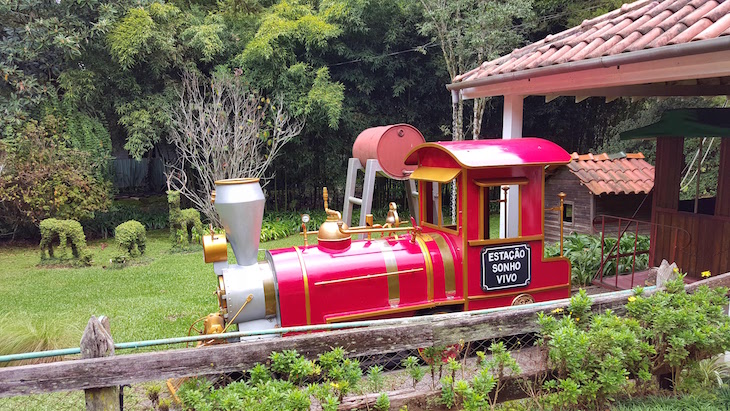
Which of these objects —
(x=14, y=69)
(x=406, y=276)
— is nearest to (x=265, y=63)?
(x=14, y=69)

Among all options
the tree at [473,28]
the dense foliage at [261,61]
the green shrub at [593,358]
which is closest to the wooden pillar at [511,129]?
the green shrub at [593,358]

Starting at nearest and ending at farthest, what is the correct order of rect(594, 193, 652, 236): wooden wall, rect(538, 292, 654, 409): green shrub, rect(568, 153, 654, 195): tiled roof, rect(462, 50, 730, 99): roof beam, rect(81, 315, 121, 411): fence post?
1. rect(81, 315, 121, 411): fence post
2. rect(538, 292, 654, 409): green shrub
3. rect(462, 50, 730, 99): roof beam
4. rect(568, 153, 654, 195): tiled roof
5. rect(594, 193, 652, 236): wooden wall

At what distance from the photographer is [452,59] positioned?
Result: 503 inches

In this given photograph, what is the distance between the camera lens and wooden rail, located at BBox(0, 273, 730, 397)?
262 centimetres

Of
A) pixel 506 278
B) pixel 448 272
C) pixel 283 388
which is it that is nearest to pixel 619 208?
pixel 506 278

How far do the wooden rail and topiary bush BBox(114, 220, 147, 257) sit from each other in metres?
8.03

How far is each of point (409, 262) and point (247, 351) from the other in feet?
6.91

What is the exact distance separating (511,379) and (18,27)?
14329 millimetres

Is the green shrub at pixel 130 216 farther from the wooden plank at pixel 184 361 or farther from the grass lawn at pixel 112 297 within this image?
the wooden plank at pixel 184 361

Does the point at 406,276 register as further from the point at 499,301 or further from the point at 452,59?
the point at 452,59

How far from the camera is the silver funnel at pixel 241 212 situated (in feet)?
14.4

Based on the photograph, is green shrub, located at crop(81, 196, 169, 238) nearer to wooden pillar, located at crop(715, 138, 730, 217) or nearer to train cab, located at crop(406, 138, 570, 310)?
train cab, located at crop(406, 138, 570, 310)

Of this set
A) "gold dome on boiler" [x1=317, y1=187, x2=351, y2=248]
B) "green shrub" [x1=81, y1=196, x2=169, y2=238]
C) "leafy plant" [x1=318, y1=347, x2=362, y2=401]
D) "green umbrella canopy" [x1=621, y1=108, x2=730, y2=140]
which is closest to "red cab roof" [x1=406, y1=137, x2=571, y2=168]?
"gold dome on boiler" [x1=317, y1=187, x2=351, y2=248]

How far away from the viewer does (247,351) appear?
118 inches
